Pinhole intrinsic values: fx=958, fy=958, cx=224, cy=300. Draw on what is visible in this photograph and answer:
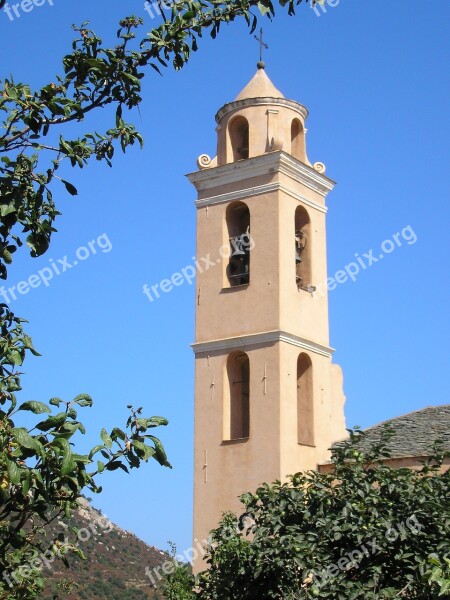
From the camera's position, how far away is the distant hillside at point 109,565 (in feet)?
91.6

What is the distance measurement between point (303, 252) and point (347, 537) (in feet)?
29.3

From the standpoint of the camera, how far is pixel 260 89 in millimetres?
19797

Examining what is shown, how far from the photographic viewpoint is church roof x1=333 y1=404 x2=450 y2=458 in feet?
55.5

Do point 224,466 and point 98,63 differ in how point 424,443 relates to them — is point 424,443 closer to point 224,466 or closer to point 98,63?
point 224,466

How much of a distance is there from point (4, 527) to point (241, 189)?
14.3 metres

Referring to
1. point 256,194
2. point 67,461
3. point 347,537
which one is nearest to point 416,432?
point 256,194

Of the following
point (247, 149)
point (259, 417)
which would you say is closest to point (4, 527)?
point (259, 417)

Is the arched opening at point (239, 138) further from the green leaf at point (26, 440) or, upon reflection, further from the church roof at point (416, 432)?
the green leaf at point (26, 440)

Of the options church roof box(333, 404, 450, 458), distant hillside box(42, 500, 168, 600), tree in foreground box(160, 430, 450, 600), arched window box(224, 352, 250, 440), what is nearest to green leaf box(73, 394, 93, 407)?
tree in foreground box(160, 430, 450, 600)

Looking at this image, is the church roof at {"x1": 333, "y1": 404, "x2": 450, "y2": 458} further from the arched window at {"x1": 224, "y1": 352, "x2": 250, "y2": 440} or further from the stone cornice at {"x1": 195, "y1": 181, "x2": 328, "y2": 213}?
the stone cornice at {"x1": 195, "y1": 181, "x2": 328, "y2": 213}

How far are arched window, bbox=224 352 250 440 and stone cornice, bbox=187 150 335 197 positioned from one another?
3566 mm

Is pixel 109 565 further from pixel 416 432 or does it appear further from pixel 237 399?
pixel 416 432

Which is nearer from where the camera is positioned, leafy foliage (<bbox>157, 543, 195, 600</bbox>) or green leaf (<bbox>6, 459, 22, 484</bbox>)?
green leaf (<bbox>6, 459, 22, 484</bbox>)

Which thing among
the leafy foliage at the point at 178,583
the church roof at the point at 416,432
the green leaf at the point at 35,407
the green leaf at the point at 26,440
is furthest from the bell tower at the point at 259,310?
the green leaf at the point at 26,440
